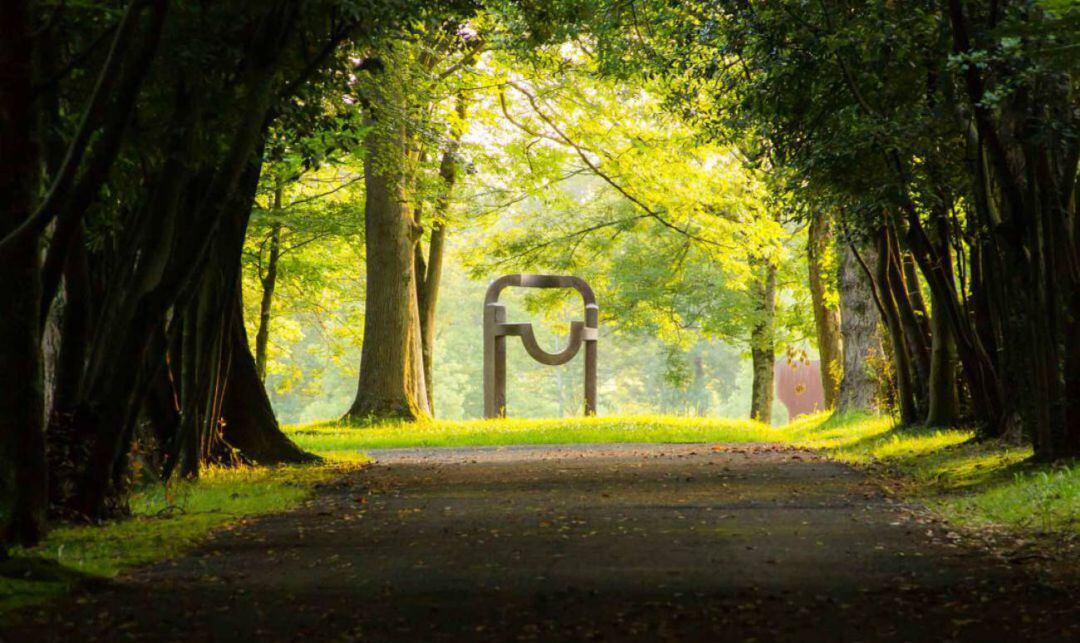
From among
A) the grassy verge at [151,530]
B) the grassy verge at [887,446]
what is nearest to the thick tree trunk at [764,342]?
the grassy verge at [887,446]

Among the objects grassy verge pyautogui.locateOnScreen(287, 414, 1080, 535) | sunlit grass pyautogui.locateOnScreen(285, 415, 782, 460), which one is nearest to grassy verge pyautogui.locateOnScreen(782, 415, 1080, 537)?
grassy verge pyautogui.locateOnScreen(287, 414, 1080, 535)

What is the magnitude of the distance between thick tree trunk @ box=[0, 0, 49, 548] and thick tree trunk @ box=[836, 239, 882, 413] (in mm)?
17747

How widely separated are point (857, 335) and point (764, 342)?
39.9 feet

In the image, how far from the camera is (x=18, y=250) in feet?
25.1

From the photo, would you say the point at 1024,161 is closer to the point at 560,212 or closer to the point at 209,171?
the point at 209,171

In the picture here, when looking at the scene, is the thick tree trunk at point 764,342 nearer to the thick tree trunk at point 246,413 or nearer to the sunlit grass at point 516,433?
the sunlit grass at point 516,433

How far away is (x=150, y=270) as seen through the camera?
9406 mm

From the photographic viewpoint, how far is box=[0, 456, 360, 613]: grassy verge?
7.09 metres

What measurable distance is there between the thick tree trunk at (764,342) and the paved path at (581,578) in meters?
23.6

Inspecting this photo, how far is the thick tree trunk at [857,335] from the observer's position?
2347 centimetres

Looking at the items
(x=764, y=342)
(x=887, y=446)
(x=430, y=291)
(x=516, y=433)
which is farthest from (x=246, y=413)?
(x=764, y=342)

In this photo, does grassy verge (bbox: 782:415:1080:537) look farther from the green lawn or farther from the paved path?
the paved path

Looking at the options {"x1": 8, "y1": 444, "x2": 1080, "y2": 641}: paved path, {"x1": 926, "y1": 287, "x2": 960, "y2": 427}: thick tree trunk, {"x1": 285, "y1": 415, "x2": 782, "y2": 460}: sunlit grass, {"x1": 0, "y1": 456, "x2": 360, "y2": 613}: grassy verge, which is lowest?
{"x1": 8, "y1": 444, "x2": 1080, "y2": 641}: paved path

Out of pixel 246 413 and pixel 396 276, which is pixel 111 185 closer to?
pixel 246 413
